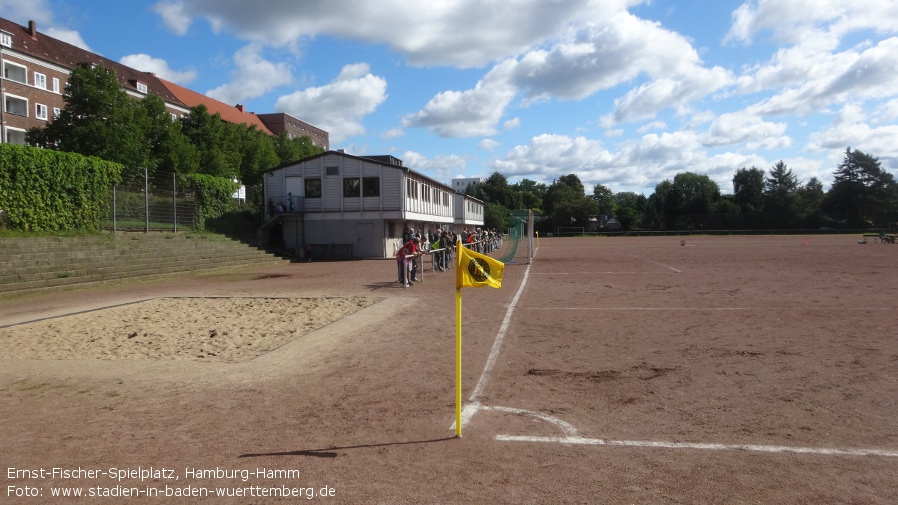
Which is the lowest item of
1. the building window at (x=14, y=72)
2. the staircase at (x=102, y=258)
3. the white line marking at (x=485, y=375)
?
the white line marking at (x=485, y=375)

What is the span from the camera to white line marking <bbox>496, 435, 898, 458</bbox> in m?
4.87

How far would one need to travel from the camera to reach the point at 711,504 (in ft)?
13.2

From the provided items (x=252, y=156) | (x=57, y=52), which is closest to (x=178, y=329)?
(x=252, y=156)

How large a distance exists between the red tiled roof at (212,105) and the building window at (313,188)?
118 feet

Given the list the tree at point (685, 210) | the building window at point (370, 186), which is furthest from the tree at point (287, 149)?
the tree at point (685, 210)

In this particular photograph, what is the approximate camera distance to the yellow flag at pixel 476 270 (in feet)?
18.6

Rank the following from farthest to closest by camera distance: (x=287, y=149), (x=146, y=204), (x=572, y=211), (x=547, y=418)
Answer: (x=572, y=211) < (x=287, y=149) < (x=146, y=204) < (x=547, y=418)

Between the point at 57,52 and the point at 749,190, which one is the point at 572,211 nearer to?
the point at 749,190

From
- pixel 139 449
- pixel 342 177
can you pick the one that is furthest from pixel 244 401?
pixel 342 177

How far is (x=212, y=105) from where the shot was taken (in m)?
85.0

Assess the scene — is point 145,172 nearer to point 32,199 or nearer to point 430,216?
point 32,199

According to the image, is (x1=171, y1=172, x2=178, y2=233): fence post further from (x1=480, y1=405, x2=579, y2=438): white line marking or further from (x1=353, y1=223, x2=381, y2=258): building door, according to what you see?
(x1=480, y1=405, x2=579, y2=438): white line marking

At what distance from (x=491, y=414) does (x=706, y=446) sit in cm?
198

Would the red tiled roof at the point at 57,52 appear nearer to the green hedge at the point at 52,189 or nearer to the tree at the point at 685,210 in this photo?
the green hedge at the point at 52,189
